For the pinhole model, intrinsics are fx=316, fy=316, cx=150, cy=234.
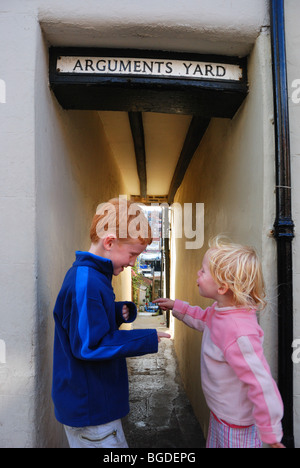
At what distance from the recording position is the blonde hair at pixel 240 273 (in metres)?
1.56

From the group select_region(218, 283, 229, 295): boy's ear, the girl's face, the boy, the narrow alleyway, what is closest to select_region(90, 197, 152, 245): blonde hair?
the boy

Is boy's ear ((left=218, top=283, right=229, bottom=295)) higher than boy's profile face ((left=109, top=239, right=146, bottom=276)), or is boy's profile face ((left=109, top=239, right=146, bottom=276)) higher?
boy's profile face ((left=109, top=239, right=146, bottom=276))

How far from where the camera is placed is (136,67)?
1.99m

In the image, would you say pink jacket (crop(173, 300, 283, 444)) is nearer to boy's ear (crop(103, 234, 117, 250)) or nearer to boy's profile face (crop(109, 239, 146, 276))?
boy's profile face (crop(109, 239, 146, 276))

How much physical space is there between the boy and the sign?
1019 mm

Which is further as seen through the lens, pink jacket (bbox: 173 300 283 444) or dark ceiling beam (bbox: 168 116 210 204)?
dark ceiling beam (bbox: 168 116 210 204)

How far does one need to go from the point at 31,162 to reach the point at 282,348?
176 cm

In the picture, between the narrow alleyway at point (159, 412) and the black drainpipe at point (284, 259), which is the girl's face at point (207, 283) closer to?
the black drainpipe at point (284, 259)

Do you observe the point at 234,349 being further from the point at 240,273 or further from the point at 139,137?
the point at 139,137

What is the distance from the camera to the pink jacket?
53.2 inches

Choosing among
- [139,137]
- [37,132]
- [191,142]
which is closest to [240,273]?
[37,132]

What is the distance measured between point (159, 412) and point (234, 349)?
3043 millimetres

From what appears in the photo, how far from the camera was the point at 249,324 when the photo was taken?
1521mm

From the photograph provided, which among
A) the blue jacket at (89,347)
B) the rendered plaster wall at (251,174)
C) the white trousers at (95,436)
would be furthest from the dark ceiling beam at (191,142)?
the white trousers at (95,436)
